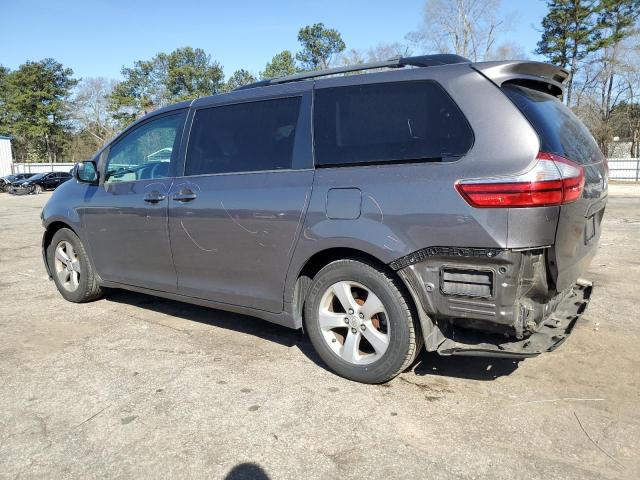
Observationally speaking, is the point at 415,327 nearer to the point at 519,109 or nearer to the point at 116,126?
the point at 519,109

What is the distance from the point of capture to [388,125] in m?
3.19

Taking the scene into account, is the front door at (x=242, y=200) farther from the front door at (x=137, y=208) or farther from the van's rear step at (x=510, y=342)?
the van's rear step at (x=510, y=342)

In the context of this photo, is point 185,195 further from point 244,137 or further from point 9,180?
point 9,180

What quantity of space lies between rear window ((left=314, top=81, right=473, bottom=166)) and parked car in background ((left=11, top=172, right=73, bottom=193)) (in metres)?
30.7

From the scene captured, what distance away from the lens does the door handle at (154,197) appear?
4223 mm

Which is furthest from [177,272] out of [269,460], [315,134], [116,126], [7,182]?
[116,126]

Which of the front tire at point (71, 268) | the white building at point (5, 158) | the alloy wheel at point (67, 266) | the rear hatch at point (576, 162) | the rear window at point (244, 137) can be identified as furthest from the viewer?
the white building at point (5, 158)

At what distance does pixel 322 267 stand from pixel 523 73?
5.71ft

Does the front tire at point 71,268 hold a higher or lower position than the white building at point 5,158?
lower

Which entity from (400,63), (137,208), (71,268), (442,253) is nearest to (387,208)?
(442,253)

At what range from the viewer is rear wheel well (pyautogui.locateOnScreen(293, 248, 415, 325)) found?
3.18 meters

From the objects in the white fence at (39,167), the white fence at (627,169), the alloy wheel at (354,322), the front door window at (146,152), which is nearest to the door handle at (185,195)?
the front door window at (146,152)

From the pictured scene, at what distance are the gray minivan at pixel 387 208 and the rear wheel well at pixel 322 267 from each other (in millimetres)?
12

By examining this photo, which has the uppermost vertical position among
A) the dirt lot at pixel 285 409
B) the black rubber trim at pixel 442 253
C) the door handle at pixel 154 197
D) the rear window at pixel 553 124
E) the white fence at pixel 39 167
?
the white fence at pixel 39 167
